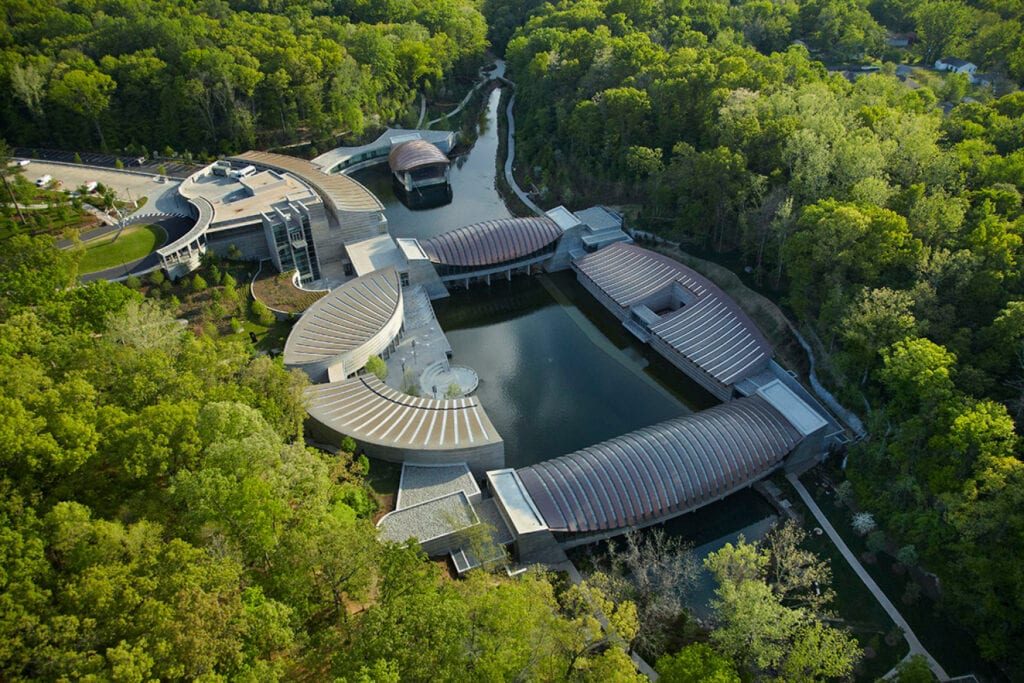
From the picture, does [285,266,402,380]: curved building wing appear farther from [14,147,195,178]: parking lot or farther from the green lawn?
[14,147,195,178]: parking lot

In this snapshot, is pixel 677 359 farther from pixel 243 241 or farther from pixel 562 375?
pixel 243 241

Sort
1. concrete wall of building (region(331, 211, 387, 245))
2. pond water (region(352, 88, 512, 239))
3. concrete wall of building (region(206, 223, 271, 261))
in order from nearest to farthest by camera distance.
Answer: concrete wall of building (region(206, 223, 271, 261)) < concrete wall of building (region(331, 211, 387, 245)) < pond water (region(352, 88, 512, 239))

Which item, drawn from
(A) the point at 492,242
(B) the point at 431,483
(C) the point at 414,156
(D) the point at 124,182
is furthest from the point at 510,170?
(B) the point at 431,483

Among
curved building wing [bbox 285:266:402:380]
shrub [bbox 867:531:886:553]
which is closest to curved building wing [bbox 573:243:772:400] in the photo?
shrub [bbox 867:531:886:553]

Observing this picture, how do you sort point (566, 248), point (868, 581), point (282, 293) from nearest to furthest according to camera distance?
point (868, 581), point (282, 293), point (566, 248)

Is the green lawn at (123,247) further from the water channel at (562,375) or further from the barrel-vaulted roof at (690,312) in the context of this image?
the barrel-vaulted roof at (690,312)

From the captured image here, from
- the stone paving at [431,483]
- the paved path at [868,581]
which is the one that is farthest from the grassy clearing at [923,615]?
the stone paving at [431,483]
